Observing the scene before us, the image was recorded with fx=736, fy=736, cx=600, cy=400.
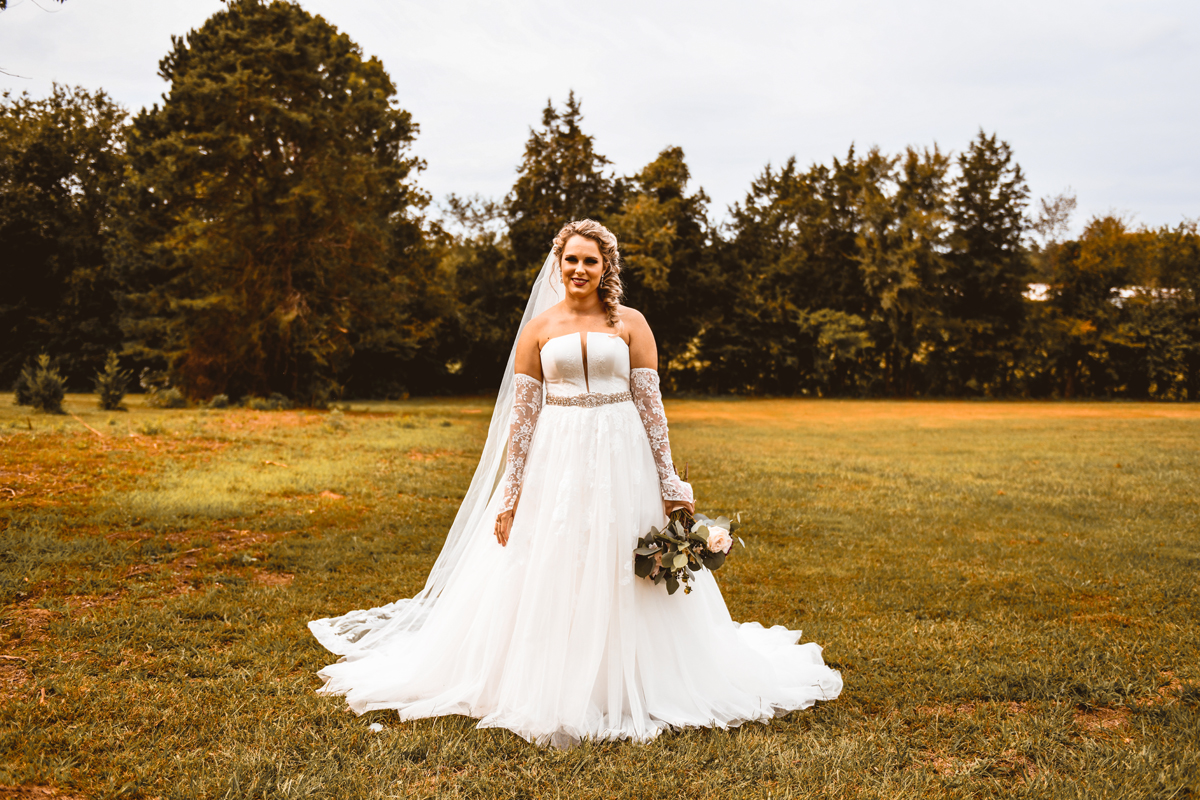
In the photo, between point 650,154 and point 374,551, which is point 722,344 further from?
point 374,551

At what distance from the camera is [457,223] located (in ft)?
155

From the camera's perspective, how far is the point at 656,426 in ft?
12.3

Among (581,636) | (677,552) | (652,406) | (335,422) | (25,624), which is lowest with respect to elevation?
(25,624)

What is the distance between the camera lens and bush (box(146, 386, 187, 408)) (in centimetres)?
2131

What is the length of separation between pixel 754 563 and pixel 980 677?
2.66m

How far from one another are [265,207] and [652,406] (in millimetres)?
21433

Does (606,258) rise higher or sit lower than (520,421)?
higher

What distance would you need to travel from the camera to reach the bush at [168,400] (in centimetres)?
2131

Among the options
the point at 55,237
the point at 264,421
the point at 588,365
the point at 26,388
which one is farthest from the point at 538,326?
the point at 55,237

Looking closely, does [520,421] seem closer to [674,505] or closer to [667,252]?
[674,505]

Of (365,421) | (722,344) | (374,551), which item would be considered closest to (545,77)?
(722,344)

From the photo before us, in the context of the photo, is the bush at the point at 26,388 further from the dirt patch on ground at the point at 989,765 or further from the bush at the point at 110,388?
the dirt patch on ground at the point at 989,765

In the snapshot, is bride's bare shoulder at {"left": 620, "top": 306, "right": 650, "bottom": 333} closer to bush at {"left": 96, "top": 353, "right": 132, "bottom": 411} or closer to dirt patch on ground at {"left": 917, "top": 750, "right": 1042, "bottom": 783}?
dirt patch on ground at {"left": 917, "top": 750, "right": 1042, "bottom": 783}

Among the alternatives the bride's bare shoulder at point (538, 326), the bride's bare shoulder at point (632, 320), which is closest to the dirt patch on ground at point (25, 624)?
the bride's bare shoulder at point (538, 326)
